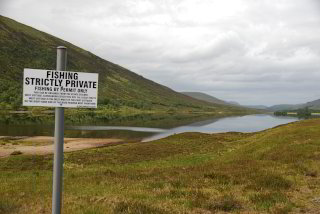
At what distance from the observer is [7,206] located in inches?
439

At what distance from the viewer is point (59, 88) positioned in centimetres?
767

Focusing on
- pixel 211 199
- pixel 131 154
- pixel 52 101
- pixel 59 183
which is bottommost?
pixel 131 154

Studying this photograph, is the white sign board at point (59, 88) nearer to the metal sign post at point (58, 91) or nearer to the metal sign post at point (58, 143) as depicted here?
the metal sign post at point (58, 91)

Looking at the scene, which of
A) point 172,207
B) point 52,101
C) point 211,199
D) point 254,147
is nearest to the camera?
point 52,101

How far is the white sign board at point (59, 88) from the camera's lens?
7.56 metres

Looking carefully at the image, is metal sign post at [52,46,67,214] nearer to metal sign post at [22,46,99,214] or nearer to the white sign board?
metal sign post at [22,46,99,214]

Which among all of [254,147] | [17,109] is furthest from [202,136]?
[17,109]

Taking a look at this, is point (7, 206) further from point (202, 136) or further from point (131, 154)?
point (202, 136)

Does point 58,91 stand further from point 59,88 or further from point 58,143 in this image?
point 58,143

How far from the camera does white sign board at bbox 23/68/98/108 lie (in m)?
7.56

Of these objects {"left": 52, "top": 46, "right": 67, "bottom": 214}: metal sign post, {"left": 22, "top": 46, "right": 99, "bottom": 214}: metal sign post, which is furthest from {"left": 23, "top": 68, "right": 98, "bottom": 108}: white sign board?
{"left": 52, "top": 46, "right": 67, "bottom": 214}: metal sign post

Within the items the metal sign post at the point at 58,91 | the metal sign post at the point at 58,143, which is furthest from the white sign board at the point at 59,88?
the metal sign post at the point at 58,143

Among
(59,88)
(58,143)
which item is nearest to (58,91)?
(59,88)

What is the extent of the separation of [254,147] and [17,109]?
178 m
